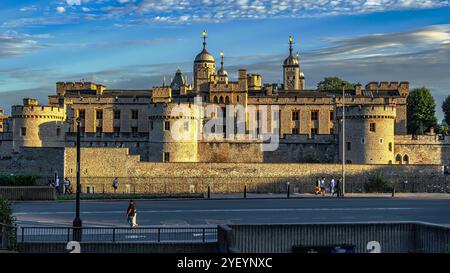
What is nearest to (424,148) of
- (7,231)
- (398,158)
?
(398,158)

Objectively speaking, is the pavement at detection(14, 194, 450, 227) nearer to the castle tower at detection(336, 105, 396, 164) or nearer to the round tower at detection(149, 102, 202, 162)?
the castle tower at detection(336, 105, 396, 164)

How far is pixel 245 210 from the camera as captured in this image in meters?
38.8

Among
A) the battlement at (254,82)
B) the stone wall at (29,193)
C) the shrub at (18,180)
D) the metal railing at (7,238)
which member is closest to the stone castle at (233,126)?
the shrub at (18,180)

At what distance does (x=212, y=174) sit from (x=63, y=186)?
37.8 feet

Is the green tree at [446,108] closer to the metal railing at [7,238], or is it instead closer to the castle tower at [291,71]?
the castle tower at [291,71]

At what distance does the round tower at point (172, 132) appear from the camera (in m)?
60.9

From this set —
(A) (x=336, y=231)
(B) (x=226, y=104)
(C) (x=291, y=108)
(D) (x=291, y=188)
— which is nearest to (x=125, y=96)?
(B) (x=226, y=104)

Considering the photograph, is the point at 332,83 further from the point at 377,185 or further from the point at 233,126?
the point at 377,185

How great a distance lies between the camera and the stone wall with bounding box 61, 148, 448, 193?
55.0 m

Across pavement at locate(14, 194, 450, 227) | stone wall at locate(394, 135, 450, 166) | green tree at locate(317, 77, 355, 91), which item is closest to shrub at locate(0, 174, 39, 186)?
pavement at locate(14, 194, 450, 227)

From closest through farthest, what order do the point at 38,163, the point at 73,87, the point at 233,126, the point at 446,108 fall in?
the point at 38,163 → the point at 233,126 → the point at 73,87 → the point at 446,108

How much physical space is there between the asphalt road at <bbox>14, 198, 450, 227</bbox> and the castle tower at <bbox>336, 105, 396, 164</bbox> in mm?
13651

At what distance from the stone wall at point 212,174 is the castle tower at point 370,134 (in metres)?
3.75

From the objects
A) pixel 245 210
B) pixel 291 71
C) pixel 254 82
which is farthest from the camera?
pixel 291 71
